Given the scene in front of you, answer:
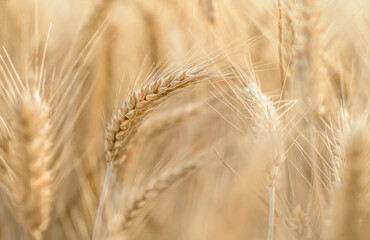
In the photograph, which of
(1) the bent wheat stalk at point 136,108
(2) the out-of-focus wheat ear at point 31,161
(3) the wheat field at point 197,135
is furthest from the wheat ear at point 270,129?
(2) the out-of-focus wheat ear at point 31,161

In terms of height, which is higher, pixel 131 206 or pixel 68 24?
pixel 68 24

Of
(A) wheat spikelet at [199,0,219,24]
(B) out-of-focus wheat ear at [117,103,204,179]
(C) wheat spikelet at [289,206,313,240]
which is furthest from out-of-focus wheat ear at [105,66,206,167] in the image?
(A) wheat spikelet at [199,0,219,24]

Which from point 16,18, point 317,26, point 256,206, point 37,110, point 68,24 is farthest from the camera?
point 68,24

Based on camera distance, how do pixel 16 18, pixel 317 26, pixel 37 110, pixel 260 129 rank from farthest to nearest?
pixel 16 18
pixel 317 26
pixel 260 129
pixel 37 110

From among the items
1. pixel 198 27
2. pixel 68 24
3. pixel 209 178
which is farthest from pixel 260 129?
pixel 68 24

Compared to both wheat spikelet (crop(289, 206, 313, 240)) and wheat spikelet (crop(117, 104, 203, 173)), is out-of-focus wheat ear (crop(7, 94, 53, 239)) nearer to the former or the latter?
wheat spikelet (crop(117, 104, 203, 173))

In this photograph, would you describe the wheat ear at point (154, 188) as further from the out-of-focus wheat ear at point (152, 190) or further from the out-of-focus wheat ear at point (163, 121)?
the out-of-focus wheat ear at point (163, 121)

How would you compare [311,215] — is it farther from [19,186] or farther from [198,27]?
[198,27]

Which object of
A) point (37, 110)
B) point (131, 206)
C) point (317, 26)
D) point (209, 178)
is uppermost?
point (37, 110)
